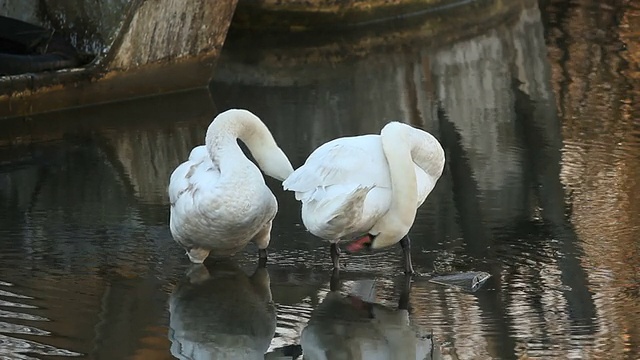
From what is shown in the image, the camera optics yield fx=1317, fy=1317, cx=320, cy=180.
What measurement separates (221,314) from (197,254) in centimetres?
84

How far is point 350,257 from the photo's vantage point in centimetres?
792

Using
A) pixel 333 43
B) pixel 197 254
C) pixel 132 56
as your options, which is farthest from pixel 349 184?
pixel 333 43

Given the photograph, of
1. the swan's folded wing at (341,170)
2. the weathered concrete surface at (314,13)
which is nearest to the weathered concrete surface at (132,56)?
the weathered concrete surface at (314,13)

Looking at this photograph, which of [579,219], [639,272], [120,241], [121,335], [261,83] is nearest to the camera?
[121,335]

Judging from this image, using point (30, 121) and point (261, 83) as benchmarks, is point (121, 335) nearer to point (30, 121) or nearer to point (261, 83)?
point (30, 121)

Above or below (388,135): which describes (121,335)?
below

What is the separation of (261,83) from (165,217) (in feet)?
17.7

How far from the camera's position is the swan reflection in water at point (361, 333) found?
626 cm

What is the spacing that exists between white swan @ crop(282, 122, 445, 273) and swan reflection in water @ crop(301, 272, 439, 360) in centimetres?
36

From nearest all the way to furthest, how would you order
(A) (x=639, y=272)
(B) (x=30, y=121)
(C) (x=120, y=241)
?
1. (A) (x=639, y=272)
2. (C) (x=120, y=241)
3. (B) (x=30, y=121)

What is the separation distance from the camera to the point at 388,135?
24.2ft

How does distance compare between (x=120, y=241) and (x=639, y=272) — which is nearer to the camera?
(x=639, y=272)

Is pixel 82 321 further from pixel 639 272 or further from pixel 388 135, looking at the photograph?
pixel 639 272

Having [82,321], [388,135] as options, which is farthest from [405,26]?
[82,321]
